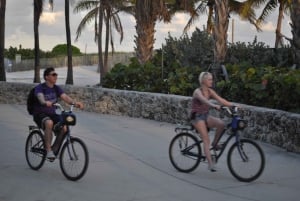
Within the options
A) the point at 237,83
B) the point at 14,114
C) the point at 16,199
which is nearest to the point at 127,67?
the point at 14,114

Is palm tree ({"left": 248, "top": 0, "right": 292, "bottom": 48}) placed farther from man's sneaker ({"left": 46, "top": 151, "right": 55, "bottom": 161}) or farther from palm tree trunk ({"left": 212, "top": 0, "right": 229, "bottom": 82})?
man's sneaker ({"left": 46, "top": 151, "right": 55, "bottom": 161})

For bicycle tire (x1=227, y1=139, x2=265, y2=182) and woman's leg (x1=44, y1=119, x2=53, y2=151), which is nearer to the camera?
bicycle tire (x1=227, y1=139, x2=265, y2=182)

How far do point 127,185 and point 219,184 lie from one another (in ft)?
4.11

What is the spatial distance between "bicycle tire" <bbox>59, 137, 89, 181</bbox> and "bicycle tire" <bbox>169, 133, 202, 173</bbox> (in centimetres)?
157

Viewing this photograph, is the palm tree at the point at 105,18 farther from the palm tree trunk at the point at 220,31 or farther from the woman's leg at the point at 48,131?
the woman's leg at the point at 48,131

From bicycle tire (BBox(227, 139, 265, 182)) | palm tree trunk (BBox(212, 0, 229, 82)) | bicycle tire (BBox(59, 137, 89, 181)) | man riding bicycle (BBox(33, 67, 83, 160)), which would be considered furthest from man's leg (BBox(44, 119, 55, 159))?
palm tree trunk (BBox(212, 0, 229, 82))

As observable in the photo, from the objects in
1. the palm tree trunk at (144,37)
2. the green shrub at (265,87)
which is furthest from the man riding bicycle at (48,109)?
the palm tree trunk at (144,37)

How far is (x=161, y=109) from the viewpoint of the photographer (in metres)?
14.4

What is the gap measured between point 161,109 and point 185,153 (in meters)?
5.88

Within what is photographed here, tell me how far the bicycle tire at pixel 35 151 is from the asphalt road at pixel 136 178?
0.12 m

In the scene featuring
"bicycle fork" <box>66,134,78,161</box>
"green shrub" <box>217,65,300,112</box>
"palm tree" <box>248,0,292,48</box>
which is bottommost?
"bicycle fork" <box>66,134,78,161</box>

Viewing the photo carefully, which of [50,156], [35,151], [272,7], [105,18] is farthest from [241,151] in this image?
[105,18]

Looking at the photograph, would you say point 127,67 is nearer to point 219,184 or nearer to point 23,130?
point 23,130

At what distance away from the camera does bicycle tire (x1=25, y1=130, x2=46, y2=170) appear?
8.48 meters
